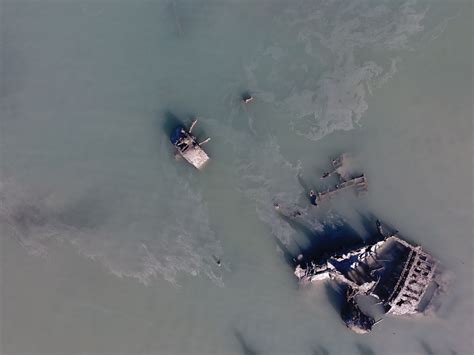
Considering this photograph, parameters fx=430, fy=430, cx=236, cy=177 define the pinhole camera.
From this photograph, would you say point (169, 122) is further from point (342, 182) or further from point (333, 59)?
point (342, 182)

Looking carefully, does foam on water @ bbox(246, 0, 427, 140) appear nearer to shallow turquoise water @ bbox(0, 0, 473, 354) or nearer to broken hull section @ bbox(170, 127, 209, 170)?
shallow turquoise water @ bbox(0, 0, 473, 354)

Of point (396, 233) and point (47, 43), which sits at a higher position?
point (47, 43)

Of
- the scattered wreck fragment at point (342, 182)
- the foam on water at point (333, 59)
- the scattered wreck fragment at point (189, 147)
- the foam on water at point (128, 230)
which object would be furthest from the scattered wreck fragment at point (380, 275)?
the scattered wreck fragment at point (189, 147)

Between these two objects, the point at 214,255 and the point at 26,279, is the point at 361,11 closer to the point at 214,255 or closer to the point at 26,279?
the point at 214,255

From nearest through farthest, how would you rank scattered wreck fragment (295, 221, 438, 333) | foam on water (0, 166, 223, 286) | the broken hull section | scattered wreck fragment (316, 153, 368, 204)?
scattered wreck fragment (295, 221, 438, 333) → the broken hull section → scattered wreck fragment (316, 153, 368, 204) → foam on water (0, 166, 223, 286)

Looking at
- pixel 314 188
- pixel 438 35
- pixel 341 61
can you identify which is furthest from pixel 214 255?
pixel 438 35

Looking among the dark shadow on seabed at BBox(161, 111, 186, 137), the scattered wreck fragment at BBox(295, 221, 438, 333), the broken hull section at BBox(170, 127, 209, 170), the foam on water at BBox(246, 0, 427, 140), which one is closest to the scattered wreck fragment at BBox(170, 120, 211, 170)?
the broken hull section at BBox(170, 127, 209, 170)

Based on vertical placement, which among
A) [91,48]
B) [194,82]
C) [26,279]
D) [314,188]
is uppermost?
[91,48]
